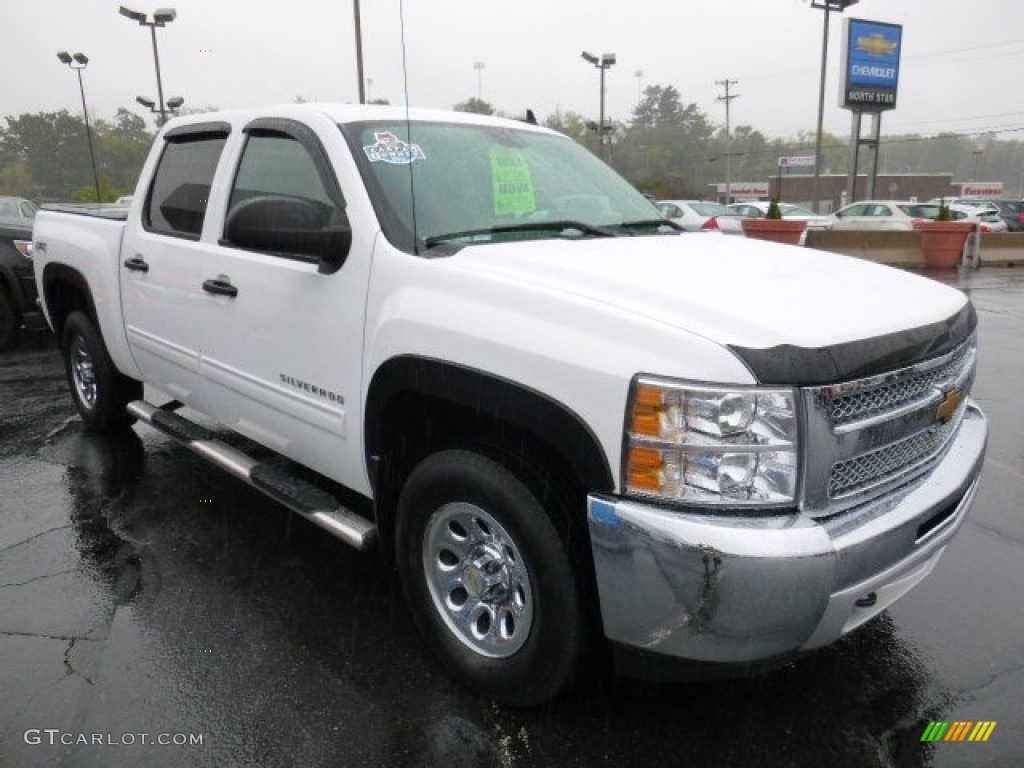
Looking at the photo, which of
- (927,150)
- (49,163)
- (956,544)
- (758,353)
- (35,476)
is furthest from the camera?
(927,150)

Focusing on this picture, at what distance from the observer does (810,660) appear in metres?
2.91

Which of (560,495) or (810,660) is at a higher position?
(560,495)

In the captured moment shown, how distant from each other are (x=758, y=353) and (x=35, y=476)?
448 centimetres

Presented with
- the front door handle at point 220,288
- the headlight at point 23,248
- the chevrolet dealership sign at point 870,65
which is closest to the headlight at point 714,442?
the front door handle at point 220,288

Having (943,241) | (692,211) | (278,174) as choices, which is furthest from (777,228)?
(278,174)

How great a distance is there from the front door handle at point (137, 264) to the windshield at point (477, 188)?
1668 mm

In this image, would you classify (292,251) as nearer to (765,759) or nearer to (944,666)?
(765,759)

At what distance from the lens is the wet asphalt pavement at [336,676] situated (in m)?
2.45

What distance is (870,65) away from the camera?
26.1 meters

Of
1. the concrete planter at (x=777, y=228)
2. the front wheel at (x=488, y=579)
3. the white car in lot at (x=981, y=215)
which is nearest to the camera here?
the front wheel at (x=488, y=579)

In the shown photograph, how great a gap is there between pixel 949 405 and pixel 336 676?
2.24 metres

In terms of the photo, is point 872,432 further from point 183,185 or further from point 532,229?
point 183,185

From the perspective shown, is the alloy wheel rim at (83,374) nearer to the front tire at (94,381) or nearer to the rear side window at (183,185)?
the front tire at (94,381)

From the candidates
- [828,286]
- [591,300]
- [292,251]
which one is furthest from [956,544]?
[292,251]
